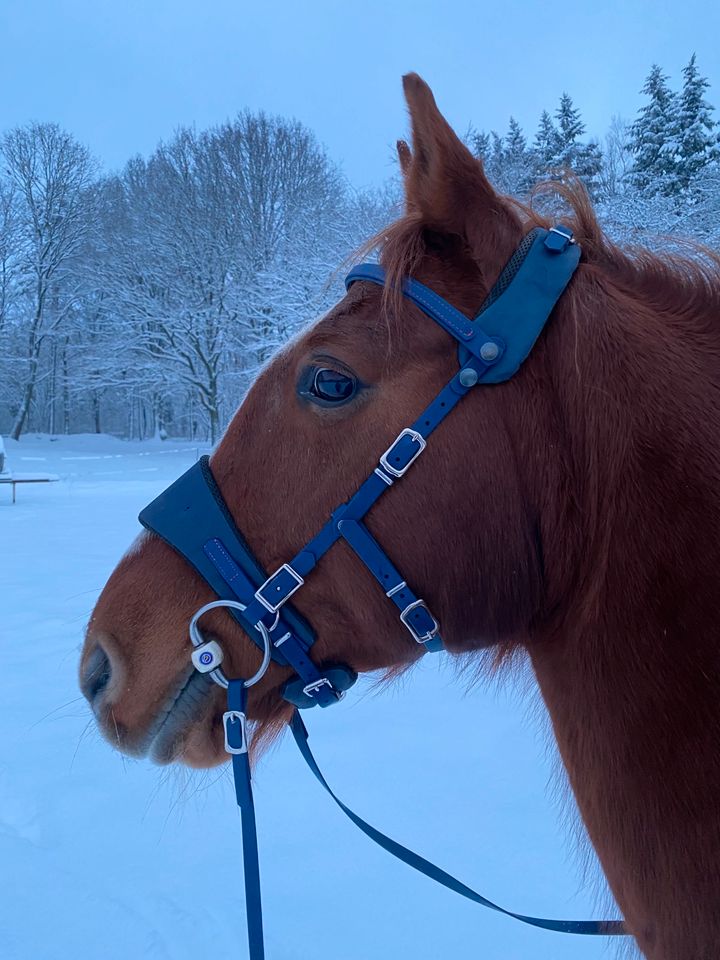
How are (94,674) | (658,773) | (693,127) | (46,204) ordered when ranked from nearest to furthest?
(658,773) → (94,674) → (693,127) → (46,204)

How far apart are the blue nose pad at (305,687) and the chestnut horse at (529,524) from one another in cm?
3

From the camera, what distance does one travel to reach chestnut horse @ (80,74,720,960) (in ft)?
3.74

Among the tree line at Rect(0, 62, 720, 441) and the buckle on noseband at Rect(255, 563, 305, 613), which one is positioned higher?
the tree line at Rect(0, 62, 720, 441)

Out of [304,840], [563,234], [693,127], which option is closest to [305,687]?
[563,234]

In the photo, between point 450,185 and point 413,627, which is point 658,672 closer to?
point 413,627

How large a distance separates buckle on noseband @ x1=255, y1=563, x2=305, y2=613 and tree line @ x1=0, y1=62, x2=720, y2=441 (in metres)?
17.2

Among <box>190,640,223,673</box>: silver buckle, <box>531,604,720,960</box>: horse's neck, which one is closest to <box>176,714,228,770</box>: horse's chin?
<box>190,640,223,673</box>: silver buckle

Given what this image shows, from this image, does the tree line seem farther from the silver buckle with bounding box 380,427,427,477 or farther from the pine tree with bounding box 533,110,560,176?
the silver buckle with bounding box 380,427,427,477

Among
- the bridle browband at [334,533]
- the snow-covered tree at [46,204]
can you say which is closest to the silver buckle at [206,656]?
the bridle browband at [334,533]

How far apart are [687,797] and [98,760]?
3423mm

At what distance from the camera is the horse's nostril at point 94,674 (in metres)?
1.47

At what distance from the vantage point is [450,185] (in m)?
→ 1.34

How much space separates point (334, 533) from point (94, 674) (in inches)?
26.6

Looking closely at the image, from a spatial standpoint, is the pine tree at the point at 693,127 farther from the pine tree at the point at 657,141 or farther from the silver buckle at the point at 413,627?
the silver buckle at the point at 413,627
